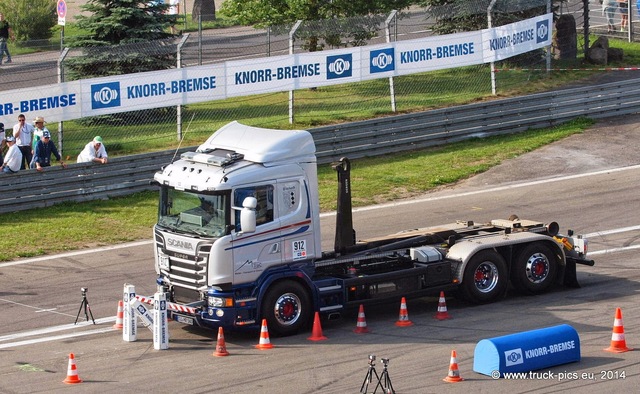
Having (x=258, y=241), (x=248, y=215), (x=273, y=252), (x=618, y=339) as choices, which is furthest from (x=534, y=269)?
(x=248, y=215)

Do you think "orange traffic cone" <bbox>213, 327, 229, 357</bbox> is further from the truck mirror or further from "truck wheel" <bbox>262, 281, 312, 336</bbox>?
the truck mirror

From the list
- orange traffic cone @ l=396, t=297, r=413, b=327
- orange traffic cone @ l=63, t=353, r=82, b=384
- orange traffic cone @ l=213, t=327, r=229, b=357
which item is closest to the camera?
orange traffic cone @ l=63, t=353, r=82, b=384

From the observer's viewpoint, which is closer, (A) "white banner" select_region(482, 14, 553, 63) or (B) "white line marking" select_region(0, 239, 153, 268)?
(B) "white line marking" select_region(0, 239, 153, 268)

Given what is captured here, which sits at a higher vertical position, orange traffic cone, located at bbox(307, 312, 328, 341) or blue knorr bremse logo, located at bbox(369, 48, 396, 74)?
blue knorr bremse logo, located at bbox(369, 48, 396, 74)

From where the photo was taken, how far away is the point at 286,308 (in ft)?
53.0

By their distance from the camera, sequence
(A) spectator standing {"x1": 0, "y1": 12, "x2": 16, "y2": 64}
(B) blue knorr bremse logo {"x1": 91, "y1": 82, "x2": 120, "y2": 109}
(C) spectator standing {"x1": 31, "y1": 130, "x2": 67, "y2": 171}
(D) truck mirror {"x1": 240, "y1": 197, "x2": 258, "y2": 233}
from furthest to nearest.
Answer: (A) spectator standing {"x1": 0, "y1": 12, "x2": 16, "y2": 64} → (B) blue knorr bremse logo {"x1": 91, "y1": 82, "x2": 120, "y2": 109} → (C) spectator standing {"x1": 31, "y1": 130, "x2": 67, "y2": 171} → (D) truck mirror {"x1": 240, "y1": 197, "x2": 258, "y2": 233}

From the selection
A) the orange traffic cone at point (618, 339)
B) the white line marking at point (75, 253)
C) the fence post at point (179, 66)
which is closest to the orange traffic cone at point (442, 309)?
the orange traffic cone at point (618, 339)

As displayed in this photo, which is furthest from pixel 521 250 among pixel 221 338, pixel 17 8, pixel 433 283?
pixel 17 8

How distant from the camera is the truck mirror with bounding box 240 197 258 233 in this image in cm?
1539

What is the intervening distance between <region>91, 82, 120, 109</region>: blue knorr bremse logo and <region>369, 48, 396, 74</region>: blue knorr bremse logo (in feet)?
22.8

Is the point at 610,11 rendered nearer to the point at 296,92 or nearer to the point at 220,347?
the point at 296,92

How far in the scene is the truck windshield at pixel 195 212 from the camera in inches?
616

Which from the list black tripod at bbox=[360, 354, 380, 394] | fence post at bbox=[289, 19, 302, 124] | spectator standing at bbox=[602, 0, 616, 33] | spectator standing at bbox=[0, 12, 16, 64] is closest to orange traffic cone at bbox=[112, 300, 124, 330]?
black tripod at bbox=[360, 354, 380, 394]

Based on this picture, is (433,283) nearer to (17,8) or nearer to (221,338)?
(221,338)
